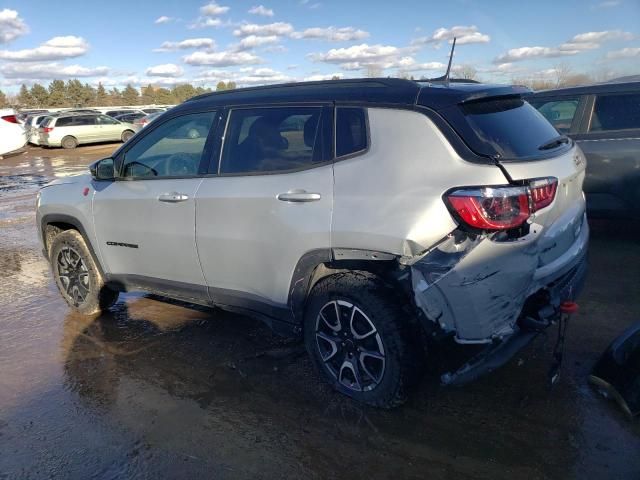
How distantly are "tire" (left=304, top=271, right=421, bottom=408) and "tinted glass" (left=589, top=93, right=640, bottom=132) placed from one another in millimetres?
4263

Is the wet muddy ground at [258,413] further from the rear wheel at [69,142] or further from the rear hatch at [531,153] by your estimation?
the rear wheel at [69,142]

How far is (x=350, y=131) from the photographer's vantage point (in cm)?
302

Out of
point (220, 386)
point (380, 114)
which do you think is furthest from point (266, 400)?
point (380, 114)

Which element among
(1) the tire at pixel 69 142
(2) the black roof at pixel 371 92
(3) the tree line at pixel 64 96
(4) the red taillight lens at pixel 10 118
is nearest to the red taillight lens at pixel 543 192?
(2) the black roof at pixel 371 92

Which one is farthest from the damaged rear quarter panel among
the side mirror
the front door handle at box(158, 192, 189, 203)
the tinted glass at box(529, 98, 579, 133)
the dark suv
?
the tinted glass at box(529, 98, 579, 133)

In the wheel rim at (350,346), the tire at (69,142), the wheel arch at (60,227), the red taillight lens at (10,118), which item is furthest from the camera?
the tire at (69,142)

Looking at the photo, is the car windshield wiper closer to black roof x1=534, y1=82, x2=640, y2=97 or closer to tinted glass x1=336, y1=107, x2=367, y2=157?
tinted glass x1=336, y1=107, x2=367, y2=157

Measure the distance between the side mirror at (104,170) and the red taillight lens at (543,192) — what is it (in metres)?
3.17

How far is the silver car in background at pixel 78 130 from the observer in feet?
80.6

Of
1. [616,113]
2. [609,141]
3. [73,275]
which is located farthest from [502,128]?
[73,275]

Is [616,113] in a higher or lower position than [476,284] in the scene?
higher

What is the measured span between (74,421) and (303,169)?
2075 millimetres

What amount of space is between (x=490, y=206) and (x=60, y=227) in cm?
399

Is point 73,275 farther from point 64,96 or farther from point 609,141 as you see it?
point 64,96
